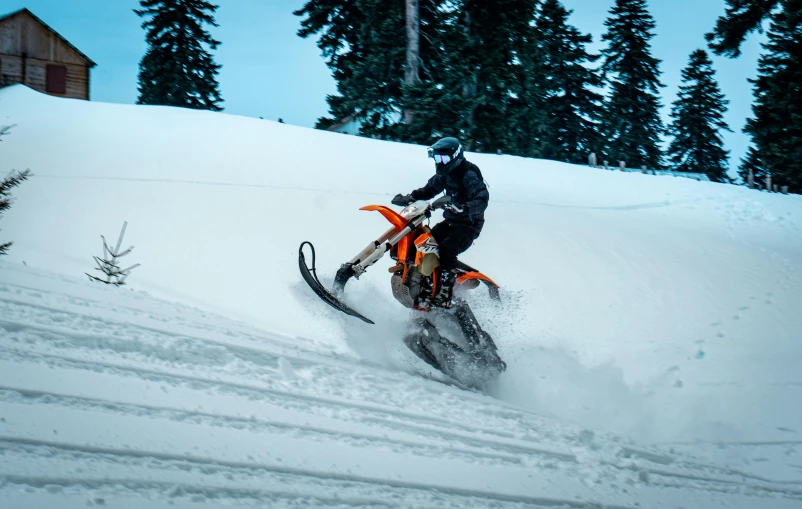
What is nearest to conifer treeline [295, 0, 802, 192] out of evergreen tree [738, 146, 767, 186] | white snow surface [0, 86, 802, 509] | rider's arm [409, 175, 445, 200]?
evergreen tree [738, 146, 767, 186]

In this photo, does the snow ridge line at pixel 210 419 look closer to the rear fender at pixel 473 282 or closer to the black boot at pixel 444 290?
the black boot at pixel 444 290

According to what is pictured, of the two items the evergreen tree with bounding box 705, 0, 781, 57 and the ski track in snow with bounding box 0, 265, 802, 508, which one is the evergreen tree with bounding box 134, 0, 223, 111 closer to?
the evergreen tree with bounding box 705, 0, 781, 57

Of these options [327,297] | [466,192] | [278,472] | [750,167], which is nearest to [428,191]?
[466,192]

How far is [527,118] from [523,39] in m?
9.23

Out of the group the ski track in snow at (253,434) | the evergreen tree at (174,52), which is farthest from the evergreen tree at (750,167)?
the ski track in snow at (253,434)

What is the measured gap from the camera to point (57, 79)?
33.3 m

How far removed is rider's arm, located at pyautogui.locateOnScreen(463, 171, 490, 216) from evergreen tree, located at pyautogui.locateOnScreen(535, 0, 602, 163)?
35.2 metres

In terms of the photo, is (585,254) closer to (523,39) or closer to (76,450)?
(76,450)

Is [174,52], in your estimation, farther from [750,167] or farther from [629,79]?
[750,167]

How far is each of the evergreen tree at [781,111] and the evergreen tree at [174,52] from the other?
28154 millimetres

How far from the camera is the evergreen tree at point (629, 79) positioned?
134 feet

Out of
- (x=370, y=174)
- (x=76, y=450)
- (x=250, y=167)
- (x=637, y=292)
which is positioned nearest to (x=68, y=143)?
(x=250, y=167)

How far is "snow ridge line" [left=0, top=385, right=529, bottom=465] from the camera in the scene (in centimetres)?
310

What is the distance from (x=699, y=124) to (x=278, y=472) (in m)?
49.0
